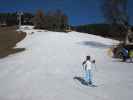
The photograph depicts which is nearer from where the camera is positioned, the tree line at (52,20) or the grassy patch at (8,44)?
the grassy patch at (8,44)

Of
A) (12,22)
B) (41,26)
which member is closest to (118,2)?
(41,26)

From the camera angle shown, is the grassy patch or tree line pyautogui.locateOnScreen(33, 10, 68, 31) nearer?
the grassy patch

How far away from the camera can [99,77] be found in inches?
755

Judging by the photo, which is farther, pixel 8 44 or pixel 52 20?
pixel 52 20

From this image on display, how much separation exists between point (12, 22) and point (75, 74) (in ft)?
450

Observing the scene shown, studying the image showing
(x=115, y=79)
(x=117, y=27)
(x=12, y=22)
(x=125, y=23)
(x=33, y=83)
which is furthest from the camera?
(x=12, y=22)

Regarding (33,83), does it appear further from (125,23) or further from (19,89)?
(125,23)

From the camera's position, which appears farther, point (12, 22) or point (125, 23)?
point (12, 22)

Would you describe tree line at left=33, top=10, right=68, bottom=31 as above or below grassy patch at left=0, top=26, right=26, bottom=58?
above

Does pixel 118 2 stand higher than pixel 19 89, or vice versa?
pixel 118 2

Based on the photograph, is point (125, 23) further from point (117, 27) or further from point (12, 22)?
point (12, 22)

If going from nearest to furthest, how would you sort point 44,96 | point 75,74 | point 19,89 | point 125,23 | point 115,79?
1. point 44,96
2. point 19,89
3. point 115,79
4. point 75,74
5. point 125,23

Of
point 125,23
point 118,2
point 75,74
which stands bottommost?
point 75,74

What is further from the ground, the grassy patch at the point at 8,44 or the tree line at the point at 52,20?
the tree line at the point at 52,20
